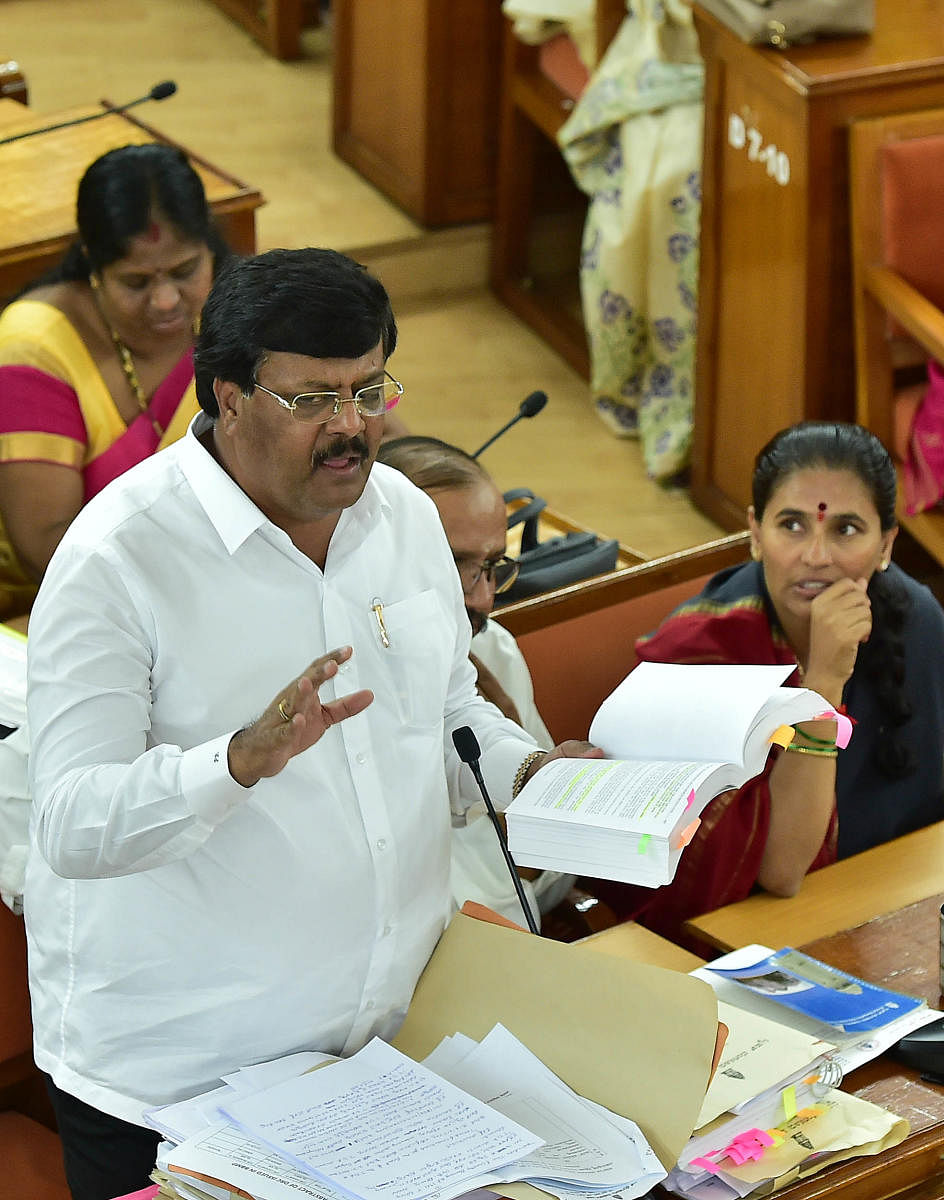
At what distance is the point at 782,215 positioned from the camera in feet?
13.3

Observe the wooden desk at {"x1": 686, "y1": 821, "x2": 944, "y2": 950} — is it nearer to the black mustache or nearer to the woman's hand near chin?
the woman's hand near chin

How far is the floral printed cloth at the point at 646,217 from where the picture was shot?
4574 mm

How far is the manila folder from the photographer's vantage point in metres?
1.74

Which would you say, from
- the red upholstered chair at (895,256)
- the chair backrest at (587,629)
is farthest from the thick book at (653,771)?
the red upholstered chair at (895,256)

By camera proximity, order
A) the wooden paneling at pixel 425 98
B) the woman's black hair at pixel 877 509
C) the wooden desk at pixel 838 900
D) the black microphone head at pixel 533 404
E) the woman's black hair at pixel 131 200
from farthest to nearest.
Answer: the wooden paneling at pixel 425 98
the woman's black hair at pixel 131 200
the black microphone head at pixel 533 404
the woman's black hair at pixel 877 509
the wooden desk at pixel 838 900

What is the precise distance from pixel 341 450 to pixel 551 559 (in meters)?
1.41

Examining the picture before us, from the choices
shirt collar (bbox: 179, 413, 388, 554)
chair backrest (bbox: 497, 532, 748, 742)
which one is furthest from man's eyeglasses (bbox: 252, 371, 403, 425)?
chair backrest (bbox: 497, 532, 748, 742)

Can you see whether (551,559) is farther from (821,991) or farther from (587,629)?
(821,991)

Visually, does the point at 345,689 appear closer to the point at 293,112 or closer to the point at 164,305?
the point at 164,305

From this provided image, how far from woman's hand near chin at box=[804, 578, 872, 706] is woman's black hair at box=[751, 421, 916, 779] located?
6.0 inches

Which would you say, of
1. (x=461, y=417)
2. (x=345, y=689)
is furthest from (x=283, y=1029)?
(x=461, y=417)

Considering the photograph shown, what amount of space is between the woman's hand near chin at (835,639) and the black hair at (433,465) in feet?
1.56

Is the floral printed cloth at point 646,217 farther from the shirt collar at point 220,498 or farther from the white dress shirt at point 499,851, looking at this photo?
the shirt collar at point 220,498

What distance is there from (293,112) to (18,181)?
2.44 metres
